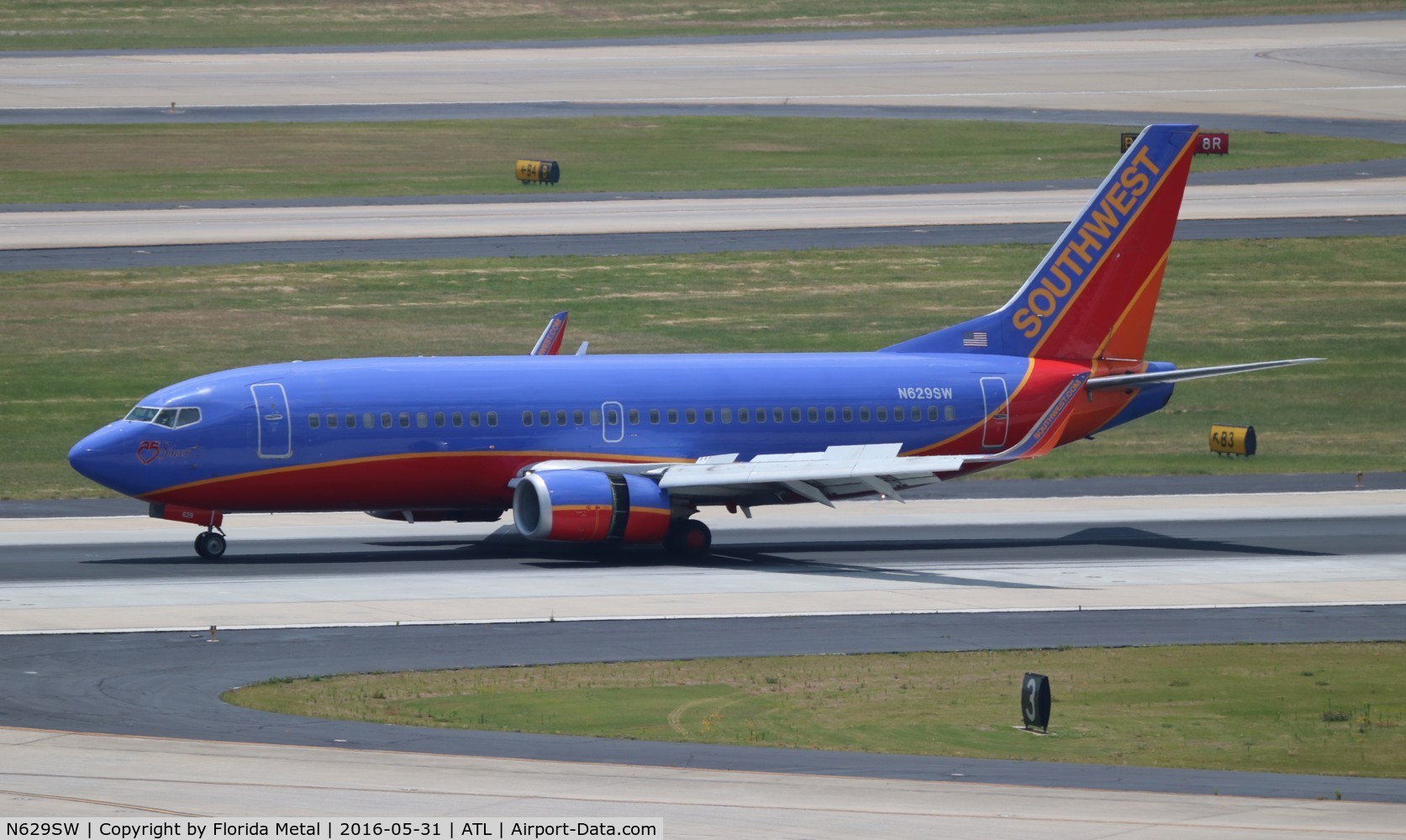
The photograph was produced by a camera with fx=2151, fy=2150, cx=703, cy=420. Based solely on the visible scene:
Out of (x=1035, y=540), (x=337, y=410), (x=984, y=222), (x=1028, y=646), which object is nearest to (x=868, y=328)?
(x=984, y=222)

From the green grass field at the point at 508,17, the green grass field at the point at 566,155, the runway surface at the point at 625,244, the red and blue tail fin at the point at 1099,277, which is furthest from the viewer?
the green grass field at the point at 508,17

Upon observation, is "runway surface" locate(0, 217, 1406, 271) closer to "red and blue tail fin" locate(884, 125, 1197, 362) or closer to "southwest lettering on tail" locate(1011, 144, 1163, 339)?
"red and blue tail fin" locate(884, 125, 1197, 362)

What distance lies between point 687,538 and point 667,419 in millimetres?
3117

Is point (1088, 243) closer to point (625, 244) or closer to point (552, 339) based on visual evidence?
point (552, 339)

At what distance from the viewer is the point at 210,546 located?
49.1 meters

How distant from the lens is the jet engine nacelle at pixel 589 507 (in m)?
47.8

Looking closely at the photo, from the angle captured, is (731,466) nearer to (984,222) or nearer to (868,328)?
(868,328)

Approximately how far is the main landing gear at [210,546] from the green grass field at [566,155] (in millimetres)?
53251

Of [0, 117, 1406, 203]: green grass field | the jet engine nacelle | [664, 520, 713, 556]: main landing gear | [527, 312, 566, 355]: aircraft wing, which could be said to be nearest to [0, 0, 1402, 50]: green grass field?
[0, 117, 1406, 203]: green grass field

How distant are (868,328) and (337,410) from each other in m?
36.0

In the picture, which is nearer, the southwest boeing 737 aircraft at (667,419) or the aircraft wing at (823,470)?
the aircraft wing at (823,470)

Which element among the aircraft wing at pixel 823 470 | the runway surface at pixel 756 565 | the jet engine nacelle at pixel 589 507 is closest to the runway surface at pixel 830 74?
the runway surface at pixel 756 565

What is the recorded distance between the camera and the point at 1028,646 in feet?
128

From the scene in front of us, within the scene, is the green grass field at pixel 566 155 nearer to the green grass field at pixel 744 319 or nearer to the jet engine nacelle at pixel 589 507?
the green grass field at pixel 744 319
